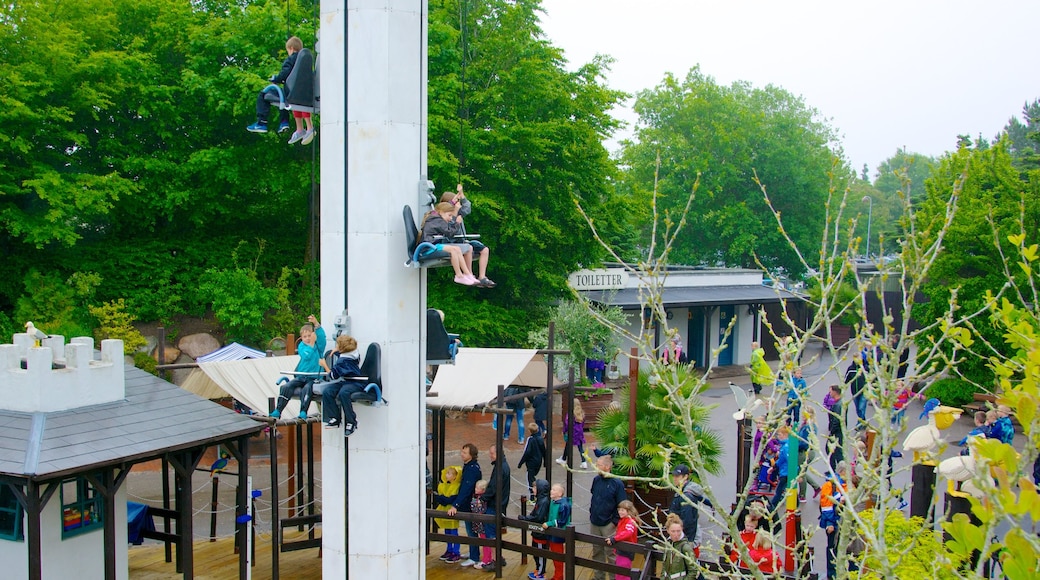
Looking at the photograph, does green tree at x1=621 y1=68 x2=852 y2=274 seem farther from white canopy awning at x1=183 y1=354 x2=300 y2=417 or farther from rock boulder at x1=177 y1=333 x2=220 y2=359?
white canopy awning at x1=183 y1=354 x2=300 y2=417

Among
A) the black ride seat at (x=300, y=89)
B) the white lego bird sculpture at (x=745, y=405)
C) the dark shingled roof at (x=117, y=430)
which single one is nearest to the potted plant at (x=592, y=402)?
the white lego bird sculpture at (x=745, y=405)

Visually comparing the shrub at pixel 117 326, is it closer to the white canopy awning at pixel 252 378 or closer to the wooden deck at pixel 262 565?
the wooden deck at pixel 262 565

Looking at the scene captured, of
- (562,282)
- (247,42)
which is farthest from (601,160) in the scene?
(247,42)

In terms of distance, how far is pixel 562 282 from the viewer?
25344mm

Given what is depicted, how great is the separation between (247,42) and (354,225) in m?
17.3

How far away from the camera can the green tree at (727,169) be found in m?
42.4

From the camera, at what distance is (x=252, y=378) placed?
1255 cm

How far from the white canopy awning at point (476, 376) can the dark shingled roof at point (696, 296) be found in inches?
516

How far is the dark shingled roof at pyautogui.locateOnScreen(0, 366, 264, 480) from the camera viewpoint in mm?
8875

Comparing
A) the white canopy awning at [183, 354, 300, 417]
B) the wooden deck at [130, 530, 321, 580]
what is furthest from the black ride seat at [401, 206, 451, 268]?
the wooden deck at [130, 530, 321, 580]

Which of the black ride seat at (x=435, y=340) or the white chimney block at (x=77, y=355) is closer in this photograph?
the black ride seat at (x=435, y=340)

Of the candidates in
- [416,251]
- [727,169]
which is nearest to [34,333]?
[416,251]

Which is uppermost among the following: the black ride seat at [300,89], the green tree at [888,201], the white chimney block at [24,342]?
the green tree at [888,201]

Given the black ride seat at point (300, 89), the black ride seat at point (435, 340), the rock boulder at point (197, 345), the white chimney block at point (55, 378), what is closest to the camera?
the black ride seat at point (300, 89)
